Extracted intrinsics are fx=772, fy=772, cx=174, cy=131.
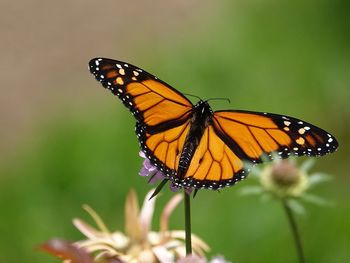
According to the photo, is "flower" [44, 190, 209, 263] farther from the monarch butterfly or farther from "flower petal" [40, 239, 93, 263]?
"flower petal" [40, 239, 93, 263]

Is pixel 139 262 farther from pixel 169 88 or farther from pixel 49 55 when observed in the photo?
pixel 49 55

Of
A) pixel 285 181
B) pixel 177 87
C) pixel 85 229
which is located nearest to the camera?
pixel 85 229

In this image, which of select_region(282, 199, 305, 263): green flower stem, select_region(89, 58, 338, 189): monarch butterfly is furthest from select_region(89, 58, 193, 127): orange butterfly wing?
select_region(282, 199, 305, 263): green flower stem

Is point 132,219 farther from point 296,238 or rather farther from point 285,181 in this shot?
point 285,181

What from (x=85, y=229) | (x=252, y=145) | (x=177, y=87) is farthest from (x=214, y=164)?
(x=177, y=87)

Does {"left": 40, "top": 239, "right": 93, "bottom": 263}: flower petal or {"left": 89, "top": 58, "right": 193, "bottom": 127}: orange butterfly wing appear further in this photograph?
{"left": 89, "top": 58, "right": 193, "bottom": 127}: orange butterfly wing

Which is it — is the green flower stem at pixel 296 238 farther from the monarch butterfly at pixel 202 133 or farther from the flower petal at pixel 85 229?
the flower petal at pixel 85 229
